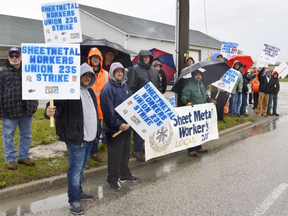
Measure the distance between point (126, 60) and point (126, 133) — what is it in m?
2.51

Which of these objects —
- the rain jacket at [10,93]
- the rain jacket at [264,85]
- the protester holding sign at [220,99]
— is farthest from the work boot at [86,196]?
the rain jacket at [264,85]

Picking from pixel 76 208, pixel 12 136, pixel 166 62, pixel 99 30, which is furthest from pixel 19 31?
pixel 76 208

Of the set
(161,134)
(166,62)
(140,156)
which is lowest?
(140,156)

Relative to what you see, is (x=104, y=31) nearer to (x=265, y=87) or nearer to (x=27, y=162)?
(x=265, y=87)

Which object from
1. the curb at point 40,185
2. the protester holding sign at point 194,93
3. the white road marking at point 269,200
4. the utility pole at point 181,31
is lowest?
the white road marking at point 269,200

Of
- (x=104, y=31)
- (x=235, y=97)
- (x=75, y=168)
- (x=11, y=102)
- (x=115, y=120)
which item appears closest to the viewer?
(x=75, y=168)

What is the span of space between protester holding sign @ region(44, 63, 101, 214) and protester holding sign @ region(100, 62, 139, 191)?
457 mm

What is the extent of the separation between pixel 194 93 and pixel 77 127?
3.36m

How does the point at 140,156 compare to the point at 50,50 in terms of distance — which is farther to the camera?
the point at 140,156

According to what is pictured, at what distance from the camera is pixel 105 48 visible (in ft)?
21.0

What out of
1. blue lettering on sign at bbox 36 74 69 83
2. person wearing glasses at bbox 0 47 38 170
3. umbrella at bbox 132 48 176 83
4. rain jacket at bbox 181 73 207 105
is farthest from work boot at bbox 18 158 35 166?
umbrella at bbox 132 48 176 83

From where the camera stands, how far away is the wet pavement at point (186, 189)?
3891mm

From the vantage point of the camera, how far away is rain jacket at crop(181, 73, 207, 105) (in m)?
6.30

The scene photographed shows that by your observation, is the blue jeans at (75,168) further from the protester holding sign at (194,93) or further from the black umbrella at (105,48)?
the protester holding sign at (194,93)
